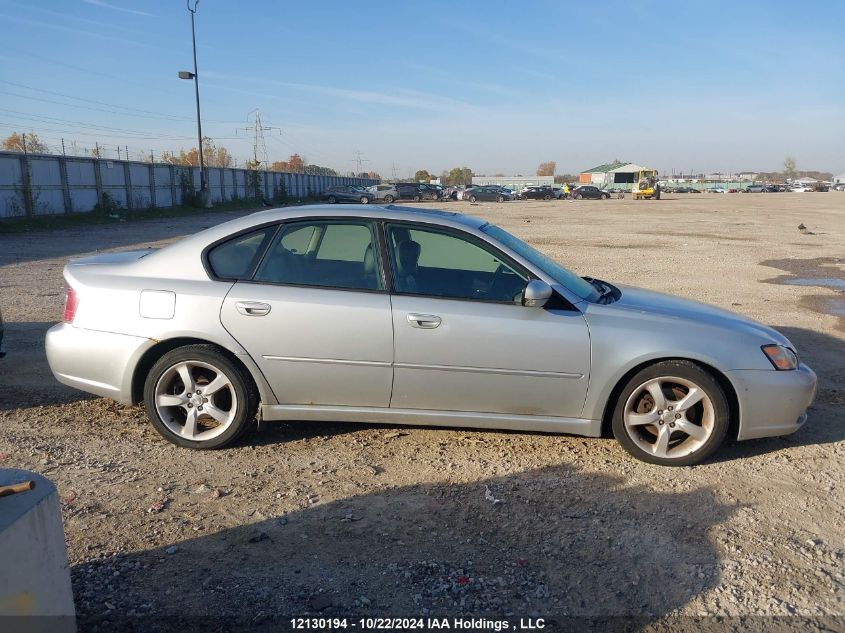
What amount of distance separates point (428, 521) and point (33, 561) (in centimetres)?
188

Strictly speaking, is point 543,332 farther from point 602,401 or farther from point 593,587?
point 593,587

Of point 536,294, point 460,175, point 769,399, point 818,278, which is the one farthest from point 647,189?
point 460,175

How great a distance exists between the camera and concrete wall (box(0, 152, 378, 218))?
83.3 ft

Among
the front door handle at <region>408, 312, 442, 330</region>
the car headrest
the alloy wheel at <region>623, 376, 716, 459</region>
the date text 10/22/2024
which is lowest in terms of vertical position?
the date text 10/22/2024

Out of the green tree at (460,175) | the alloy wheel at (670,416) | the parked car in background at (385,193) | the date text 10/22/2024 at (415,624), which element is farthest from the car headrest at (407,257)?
the green tree at (460,175)

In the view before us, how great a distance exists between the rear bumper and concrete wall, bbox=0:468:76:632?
2.00 meters

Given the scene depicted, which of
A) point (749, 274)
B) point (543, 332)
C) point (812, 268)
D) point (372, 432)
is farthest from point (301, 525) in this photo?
point (812, 268)

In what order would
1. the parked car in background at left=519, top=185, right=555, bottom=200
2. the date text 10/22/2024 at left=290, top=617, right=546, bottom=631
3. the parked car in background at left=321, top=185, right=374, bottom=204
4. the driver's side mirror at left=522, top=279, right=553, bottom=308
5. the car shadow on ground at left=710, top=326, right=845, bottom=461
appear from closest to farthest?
the date text 10/22/2024 at left=290, top=617, right=546, bottom=631 → the driver's side mirror at left=522, top=279, right=553, bottom=308 → the car shadow on ground at left=710, top=326, right=845, bottom=461 → the parked car in background at left=321, top=185, right=374, bottom=204 → the parked car in background at left=519, top=185, right=555, bottom=200

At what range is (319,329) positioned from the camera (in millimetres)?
4215

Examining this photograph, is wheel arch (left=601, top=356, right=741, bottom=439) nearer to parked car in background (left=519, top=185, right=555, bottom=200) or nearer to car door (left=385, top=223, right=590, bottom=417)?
car door (left=385, top=223, right=590, bottom=417)

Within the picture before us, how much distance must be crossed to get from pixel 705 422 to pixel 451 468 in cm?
159

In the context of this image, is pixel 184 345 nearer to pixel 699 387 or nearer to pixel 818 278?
pixel 699 387

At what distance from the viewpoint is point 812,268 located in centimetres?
Result: 1384

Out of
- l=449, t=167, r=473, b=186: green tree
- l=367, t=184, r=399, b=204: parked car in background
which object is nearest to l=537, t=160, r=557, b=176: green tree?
l=449, t=167, r=473, b=186: green tree
